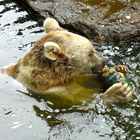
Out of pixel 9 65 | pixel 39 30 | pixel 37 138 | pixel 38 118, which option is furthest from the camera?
pixel 39 30

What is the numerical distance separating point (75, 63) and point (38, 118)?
95cm

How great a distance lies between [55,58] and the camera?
7.55 metres

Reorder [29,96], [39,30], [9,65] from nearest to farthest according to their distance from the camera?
1. [29,96]
2. [9,65]
3. [39,30]

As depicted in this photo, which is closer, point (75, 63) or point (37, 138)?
point (37, 138)

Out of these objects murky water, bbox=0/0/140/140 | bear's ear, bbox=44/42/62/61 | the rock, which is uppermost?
bear's ear, bbox=44/42/62/61

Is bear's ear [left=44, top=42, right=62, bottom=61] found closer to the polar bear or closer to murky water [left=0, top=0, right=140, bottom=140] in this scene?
the polar bear

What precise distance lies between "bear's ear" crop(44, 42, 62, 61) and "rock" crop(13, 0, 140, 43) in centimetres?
203

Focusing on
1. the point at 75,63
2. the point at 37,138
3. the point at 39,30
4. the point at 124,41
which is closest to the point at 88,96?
the point at 75,63

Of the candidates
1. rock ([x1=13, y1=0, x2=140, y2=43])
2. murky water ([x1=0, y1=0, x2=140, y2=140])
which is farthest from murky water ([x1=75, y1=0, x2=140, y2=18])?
murky water ([x1=0, y1=0, x2=140, y2=140])

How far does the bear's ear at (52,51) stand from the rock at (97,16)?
203 cm

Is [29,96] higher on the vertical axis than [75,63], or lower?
lower

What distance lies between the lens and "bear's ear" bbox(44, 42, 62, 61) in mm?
7340

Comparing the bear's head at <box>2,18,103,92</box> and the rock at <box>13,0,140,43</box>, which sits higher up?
the bear's head at <box>2,18,103,92</box>

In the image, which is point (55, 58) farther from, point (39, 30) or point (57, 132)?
point (39, 30)
